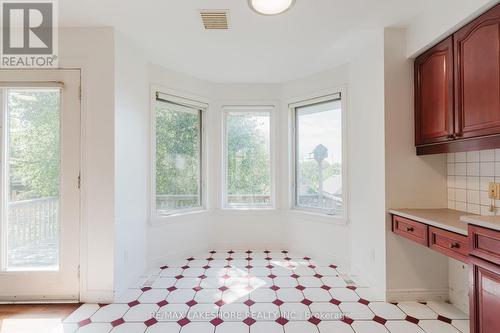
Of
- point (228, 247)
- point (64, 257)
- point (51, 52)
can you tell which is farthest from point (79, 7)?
point (228, 247)

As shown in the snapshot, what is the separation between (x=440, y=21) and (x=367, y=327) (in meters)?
2.42

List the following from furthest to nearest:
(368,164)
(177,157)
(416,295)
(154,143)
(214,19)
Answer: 1. (177,157)
2. (154,143)
3. (368,164)
4. (416,295)
5. (214,19)

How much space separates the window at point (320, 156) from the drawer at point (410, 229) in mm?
869

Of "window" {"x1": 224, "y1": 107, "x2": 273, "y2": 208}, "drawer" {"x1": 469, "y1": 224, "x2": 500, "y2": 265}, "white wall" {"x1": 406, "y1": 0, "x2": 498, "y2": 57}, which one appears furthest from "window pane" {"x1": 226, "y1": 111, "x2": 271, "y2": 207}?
"drawer" {"x1": 469, "y1": 224, "x2": 500, "y2": 265}

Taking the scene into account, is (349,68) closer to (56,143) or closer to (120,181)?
(120,181)

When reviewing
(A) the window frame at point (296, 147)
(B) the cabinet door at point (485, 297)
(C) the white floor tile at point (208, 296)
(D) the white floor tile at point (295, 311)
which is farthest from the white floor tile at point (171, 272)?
(B) the cabinet door at point (485, 297)

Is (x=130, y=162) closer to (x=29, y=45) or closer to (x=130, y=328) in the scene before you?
→ (x=29, y=45)

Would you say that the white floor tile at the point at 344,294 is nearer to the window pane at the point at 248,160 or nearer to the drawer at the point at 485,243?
the drawer at the point at 485,243

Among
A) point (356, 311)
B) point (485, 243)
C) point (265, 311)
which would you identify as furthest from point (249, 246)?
point (485, 243)

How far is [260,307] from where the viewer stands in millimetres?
2201

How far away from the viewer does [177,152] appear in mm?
3447

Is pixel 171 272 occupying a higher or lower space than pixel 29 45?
lower

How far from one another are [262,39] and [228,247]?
2.76m

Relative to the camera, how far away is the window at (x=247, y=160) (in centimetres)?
381
